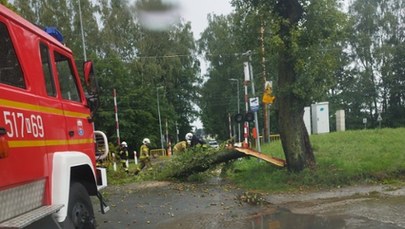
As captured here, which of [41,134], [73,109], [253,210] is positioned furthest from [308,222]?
[41,134]

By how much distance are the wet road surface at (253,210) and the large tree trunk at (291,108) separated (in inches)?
61.6

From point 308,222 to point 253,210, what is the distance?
1.58 metres

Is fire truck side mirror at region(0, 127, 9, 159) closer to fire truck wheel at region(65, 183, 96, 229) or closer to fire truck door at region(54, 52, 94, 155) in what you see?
fire truck wheel at region(65, 183, 96, 229)

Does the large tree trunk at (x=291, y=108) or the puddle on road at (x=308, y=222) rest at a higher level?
the large tree trunk at (x=291, y=108)

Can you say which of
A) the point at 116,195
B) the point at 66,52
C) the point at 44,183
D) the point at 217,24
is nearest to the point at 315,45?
the point at 116,195

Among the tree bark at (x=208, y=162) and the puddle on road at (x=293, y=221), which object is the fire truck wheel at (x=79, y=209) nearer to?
the puddle on road at (x=293, y=221)

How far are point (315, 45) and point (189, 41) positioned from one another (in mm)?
38834

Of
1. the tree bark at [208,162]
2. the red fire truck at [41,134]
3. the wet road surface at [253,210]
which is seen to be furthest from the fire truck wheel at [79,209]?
the tree bark at [208,162]

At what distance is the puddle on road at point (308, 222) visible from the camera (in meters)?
7.24

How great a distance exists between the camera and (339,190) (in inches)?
412

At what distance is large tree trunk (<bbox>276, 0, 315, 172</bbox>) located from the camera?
38.2 ft

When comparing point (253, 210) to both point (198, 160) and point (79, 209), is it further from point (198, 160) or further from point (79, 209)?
point (79, 209)

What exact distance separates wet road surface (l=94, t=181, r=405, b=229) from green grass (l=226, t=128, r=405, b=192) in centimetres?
68

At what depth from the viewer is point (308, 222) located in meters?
7.71
